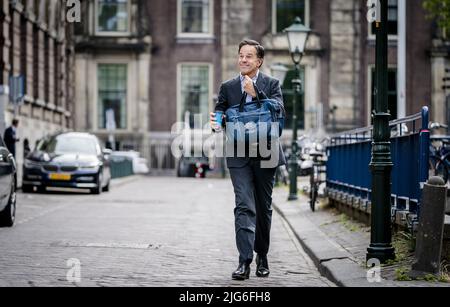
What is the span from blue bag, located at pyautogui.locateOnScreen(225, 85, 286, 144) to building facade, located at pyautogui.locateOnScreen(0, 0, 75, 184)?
58.3ft

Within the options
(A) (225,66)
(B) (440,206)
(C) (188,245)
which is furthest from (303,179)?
(B) (440,206)

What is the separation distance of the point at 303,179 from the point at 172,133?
12.4 metres

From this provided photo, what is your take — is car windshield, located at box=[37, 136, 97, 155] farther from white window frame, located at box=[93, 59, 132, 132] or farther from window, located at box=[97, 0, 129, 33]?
window, located at box=[97, 0, 129, 33]

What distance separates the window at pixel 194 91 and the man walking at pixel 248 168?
34166 mm

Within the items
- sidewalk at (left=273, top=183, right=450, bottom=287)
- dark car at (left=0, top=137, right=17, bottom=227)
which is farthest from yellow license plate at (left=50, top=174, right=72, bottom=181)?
dark car at (left=0, top=137, right=17, bottom=227)

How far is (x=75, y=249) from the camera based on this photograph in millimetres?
11047

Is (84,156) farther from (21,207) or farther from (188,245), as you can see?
(188,245)

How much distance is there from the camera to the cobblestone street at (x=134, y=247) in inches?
341

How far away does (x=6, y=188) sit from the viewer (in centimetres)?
1336

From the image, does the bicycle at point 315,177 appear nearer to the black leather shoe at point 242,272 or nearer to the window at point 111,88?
the black leather shoe at point 242,272

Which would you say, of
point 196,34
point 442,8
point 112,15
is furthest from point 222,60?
point 442,8

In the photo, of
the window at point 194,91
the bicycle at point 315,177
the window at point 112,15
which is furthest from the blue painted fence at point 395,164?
the window at point 112,15

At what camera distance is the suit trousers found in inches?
A: 337
